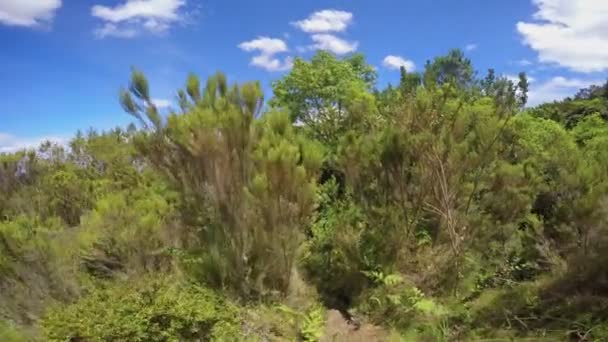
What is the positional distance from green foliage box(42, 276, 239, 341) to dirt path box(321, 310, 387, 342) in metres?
1.26

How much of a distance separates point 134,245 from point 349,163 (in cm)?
362

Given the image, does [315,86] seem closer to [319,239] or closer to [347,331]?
[319,239]

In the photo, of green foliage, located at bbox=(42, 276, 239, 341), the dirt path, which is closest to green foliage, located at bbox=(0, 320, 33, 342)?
green foliage, located at bbox=(42, 276, 239, 341)

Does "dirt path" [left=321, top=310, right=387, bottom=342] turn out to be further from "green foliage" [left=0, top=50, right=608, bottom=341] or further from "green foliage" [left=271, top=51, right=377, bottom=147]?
"green foliage" [left=271, top=51, right=377, bottom=147]

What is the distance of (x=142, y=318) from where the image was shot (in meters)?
5.15

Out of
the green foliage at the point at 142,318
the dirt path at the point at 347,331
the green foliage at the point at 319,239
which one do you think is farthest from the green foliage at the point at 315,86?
the green foliage at the point at 142,318

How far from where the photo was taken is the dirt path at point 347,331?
20.2 ft

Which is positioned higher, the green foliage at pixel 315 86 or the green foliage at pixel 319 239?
the green foliage at pixel 315 86

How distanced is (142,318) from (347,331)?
8.59 ft

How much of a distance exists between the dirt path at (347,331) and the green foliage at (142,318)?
126 cm

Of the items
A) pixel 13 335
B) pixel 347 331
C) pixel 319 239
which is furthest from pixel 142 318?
pixel 319 239

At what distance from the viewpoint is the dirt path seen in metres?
6.16

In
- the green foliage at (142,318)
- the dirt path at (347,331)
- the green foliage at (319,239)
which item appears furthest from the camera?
the dirt path at (347,331)

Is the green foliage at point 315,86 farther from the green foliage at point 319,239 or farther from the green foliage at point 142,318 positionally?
the green foliage at point 142,318
